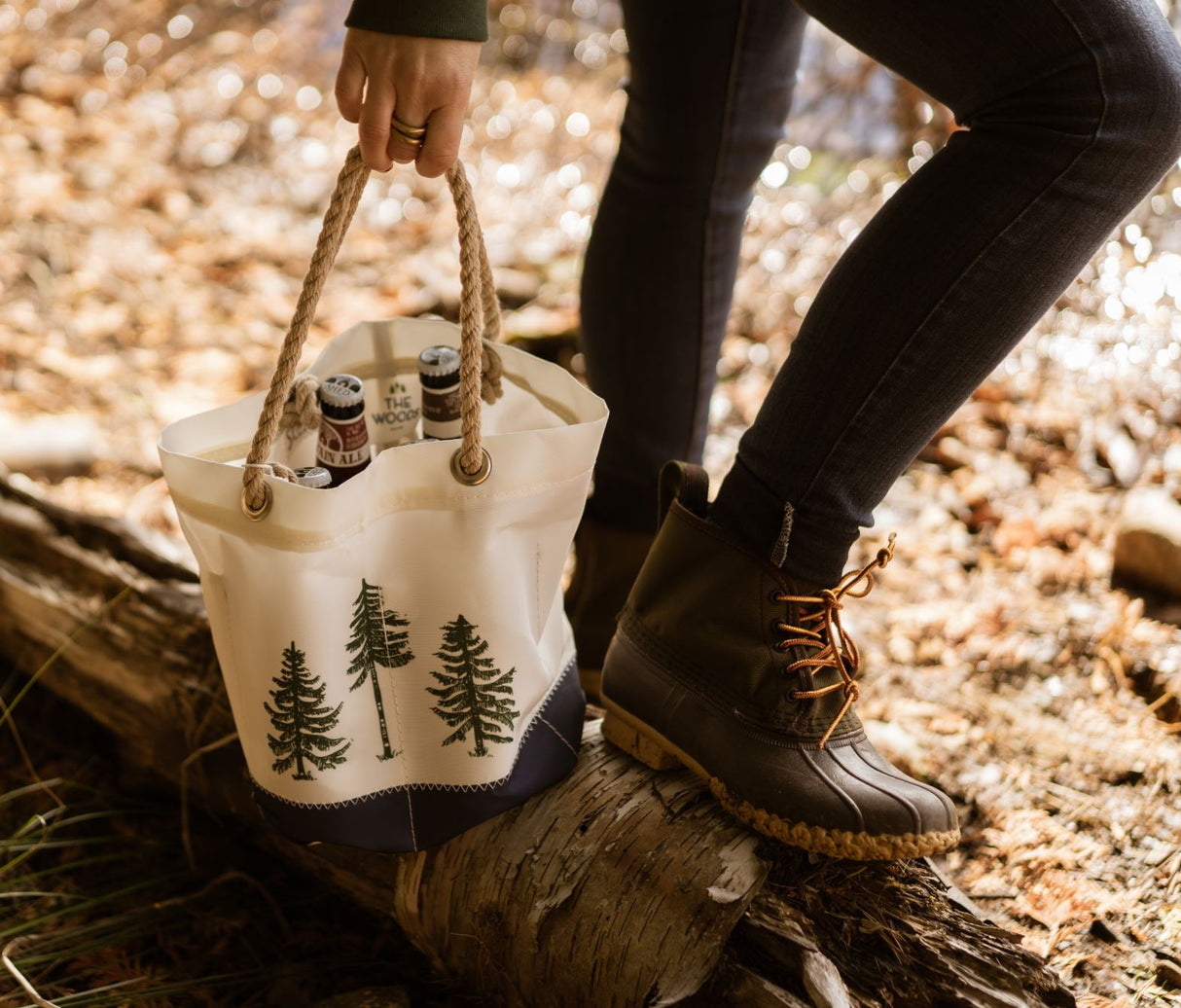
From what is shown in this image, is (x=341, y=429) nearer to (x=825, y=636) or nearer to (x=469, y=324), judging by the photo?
(x=469, y=324)

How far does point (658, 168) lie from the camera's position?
4.65 ft

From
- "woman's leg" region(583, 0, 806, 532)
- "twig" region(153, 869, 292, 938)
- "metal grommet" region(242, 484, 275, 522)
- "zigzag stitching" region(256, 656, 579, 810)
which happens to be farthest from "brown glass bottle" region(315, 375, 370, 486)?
Result: "twig" region(153, 869, 292, 938)

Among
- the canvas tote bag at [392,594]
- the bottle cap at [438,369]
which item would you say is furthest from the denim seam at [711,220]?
the bottle cap at [438,369]

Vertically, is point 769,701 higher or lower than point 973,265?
lower

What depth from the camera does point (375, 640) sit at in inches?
43.7

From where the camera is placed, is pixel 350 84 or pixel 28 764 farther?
pixel 28 764

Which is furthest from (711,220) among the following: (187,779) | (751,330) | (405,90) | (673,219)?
(751,330)

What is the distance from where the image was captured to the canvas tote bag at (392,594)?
3.36 feet

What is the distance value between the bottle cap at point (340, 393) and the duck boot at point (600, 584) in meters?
0.57

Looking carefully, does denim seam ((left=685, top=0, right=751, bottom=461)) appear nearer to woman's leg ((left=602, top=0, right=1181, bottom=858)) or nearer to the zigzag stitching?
woman's leg ((left=602, top=0, right=1181, bottom=858))

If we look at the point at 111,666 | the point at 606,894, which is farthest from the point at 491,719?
the point at 111,666

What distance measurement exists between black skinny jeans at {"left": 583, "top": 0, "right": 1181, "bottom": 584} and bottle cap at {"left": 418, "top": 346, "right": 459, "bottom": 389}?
37 cm

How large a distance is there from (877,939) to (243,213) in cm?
348

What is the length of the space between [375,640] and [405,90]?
61 centimetres
